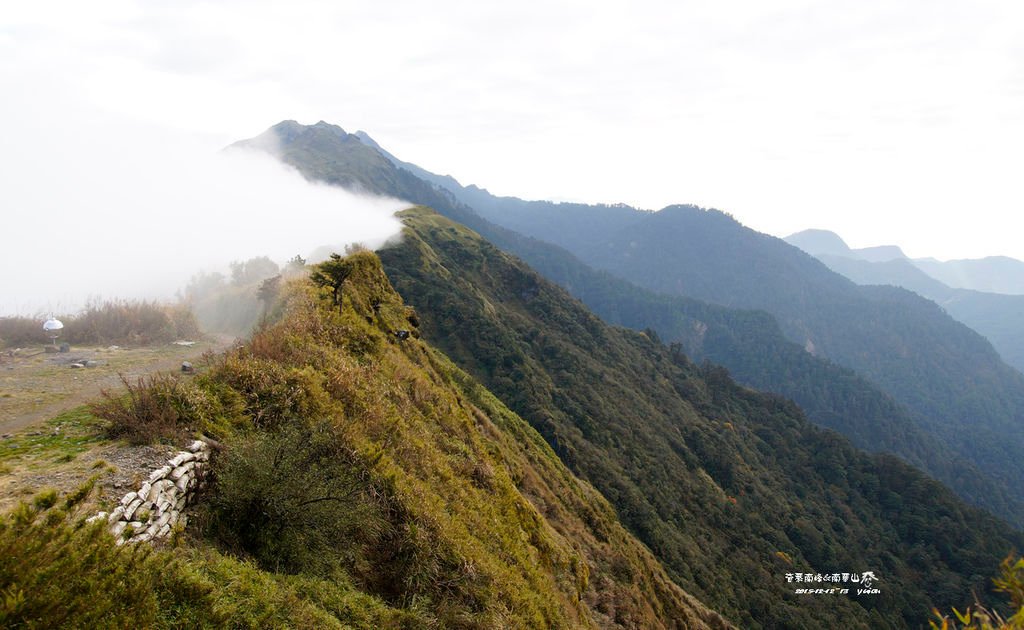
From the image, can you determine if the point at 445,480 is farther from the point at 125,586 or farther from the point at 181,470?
the point at 125,586

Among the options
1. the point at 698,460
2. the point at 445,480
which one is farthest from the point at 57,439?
the point at 698,460

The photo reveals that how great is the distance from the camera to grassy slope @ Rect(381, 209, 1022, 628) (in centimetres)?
5969

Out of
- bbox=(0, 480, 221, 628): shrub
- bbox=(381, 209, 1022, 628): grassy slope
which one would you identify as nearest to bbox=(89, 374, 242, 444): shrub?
bbox=(0, 480, 221, 628): shrub

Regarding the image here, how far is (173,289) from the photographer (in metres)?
33.3

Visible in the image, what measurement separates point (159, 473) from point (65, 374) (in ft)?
25.0

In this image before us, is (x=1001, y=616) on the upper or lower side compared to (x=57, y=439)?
upper

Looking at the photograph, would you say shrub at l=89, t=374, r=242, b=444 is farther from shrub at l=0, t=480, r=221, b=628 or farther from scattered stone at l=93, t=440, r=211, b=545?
shrub at l=0, t=480, r=221, b=628

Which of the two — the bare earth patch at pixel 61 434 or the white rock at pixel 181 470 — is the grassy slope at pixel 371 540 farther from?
Result: the bare earth patch at pixel 61 434

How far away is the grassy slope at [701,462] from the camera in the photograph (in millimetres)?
59688

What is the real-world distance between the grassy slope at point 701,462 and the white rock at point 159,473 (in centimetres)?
5060

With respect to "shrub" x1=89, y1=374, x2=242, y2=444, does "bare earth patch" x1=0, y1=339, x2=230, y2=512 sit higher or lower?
lower

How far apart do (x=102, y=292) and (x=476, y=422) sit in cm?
2523

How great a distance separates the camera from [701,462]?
8462 cm

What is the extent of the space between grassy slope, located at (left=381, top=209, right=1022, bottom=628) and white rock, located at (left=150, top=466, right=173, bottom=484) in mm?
50599
